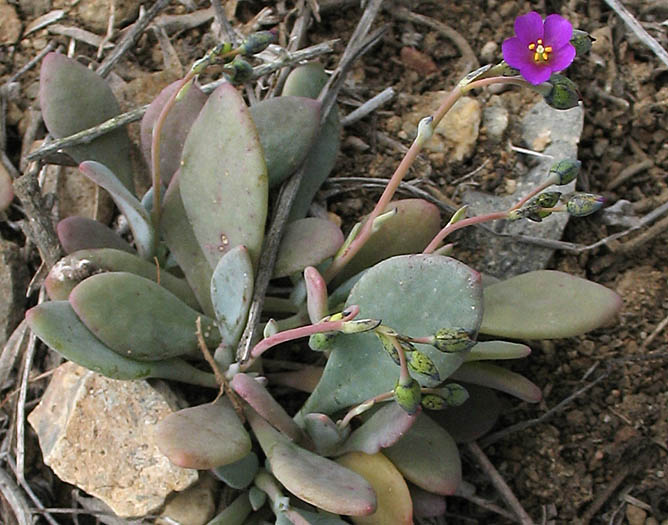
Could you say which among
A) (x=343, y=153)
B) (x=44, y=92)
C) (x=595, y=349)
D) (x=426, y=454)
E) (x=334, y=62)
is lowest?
(x=595, y=349)

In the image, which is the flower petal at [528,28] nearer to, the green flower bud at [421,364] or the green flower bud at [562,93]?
the green flower bud at [562,93]

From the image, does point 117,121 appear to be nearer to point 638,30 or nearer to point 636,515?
point 638,30

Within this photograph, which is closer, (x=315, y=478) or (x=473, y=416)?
(x=315, y=478)

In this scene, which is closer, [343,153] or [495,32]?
[343,153]

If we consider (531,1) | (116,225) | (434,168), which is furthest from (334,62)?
(116,225)

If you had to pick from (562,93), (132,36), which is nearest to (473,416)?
(562,93)

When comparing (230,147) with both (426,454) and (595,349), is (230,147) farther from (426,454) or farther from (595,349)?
(595,349)
